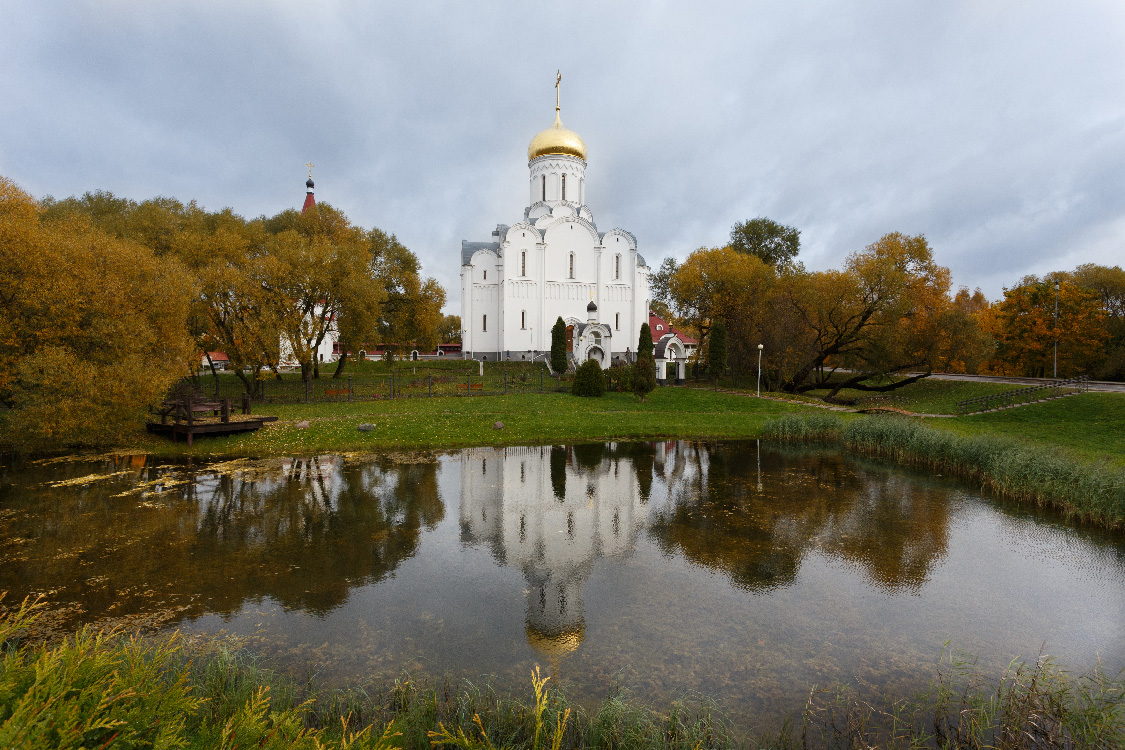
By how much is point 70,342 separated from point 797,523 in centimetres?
1886

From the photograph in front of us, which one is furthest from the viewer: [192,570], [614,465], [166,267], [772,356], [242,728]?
[772,356]

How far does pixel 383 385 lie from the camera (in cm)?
2553

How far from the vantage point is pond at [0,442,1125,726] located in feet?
17.3

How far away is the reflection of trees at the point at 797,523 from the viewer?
7648 millimetres

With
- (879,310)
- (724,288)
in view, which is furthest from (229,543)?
(724,288)

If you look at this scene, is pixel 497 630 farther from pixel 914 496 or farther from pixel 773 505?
pixel 914 496

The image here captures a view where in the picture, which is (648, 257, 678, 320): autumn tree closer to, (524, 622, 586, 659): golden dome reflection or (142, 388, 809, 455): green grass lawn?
(142, 388, 809, 455): green grass lawn

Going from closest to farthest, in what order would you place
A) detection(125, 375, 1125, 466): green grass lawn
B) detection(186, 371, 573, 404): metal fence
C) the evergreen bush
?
detection(125, 375, 1125, 466): green grass lawn, detection(186, 371, 573, 404): metal fence, the evergreen bush

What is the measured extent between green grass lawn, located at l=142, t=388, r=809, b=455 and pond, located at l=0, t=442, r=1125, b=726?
3284 mm

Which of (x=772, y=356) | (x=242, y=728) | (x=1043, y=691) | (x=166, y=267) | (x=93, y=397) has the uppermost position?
(x=166, y=267)

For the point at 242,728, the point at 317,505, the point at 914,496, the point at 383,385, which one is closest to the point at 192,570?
the point at 317,505

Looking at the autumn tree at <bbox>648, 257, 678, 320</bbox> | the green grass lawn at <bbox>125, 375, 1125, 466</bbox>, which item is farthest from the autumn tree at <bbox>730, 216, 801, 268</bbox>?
the green grass lawn at <bbox>125, 375, 1125, 466</bbox>

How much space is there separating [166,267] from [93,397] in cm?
577

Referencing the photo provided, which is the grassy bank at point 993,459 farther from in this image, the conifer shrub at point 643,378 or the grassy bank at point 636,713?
the conifer shrub at point 643,378
